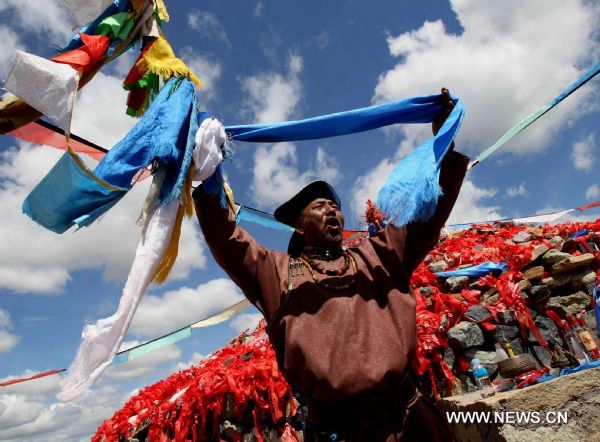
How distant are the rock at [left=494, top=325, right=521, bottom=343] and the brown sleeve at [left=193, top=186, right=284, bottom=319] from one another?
3721 mm

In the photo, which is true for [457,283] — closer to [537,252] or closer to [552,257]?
[537,252]

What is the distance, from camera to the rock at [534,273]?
606 cm

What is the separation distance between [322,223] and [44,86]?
7.33 ft

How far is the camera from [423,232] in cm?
331

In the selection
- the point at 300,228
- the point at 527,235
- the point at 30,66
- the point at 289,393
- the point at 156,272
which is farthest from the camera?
the point at 527,235

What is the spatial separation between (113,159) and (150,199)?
0.34m

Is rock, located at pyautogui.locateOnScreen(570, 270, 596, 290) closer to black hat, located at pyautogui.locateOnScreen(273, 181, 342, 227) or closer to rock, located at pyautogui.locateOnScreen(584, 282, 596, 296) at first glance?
rock, located at pyautogui.locateOnScreen(584, 282, 596, 296)

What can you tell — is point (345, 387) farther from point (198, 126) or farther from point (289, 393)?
point (289, 393)

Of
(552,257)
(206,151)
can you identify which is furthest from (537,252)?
(206,151)

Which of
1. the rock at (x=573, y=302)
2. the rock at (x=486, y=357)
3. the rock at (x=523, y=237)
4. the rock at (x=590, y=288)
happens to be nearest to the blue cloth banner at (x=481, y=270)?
the rock at (x=573, y=302)

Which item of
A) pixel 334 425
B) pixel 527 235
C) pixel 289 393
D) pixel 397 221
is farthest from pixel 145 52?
pixel 527 235

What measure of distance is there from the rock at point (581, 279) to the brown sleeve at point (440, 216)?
4101mm

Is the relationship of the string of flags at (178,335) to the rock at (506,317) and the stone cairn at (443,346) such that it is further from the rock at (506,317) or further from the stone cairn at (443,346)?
the rock at (506,317)

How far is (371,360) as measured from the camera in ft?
8.93
